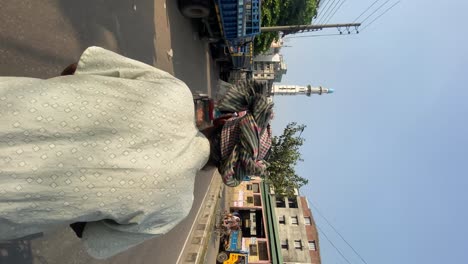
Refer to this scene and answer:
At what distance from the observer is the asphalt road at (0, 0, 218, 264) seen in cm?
339

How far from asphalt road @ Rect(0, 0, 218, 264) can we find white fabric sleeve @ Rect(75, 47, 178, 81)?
2.04 m

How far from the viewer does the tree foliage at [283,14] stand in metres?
18.5

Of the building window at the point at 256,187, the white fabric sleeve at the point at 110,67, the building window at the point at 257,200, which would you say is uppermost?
the white fabric sleeve at the point at 110,67

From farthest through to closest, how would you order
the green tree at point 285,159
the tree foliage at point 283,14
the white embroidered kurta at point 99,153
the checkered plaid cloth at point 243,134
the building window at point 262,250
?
the building window at point 262,250 < the tree foliage at point 283,14 < the green tree at point 285,159 < the checkered plaid cloth at point 243,134 < the white embroidered kurta at point 99,153

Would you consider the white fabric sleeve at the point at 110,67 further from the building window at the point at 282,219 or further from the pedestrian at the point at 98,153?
the building window at the point at 282,219

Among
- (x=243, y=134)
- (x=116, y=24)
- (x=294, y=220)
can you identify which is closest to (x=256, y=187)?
(x=294, y=220)

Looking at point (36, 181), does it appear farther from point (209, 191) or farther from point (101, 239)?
point (209, 191)

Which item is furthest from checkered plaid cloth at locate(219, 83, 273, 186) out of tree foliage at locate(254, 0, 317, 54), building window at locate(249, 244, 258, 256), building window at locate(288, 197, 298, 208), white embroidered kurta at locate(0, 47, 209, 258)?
building window at locate(288, 197, 298, 208)

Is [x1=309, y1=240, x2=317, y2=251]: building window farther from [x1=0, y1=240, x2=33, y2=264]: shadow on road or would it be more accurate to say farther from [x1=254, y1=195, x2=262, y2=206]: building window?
[x1=0, y1=240, x2=33, y2=264]: shadow on road

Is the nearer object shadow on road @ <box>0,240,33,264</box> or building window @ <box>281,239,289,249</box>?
shadow on road @ <box>0,240,33,264</box>

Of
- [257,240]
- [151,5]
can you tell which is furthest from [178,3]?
[257,240]

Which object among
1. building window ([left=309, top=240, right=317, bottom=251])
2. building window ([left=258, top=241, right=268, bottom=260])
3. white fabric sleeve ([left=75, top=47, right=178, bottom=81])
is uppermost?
white fabric sleeve ([left=75, top=47, right=178, bottom=81])

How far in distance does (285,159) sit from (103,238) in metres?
10.3

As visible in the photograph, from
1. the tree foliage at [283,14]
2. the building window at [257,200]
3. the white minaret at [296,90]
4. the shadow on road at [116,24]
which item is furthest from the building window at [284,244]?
the white minaret at [296,90]
